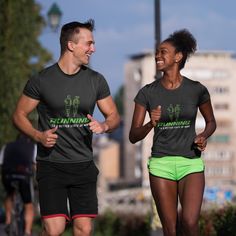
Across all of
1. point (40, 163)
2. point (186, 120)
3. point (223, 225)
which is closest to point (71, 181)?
point (40, 163)

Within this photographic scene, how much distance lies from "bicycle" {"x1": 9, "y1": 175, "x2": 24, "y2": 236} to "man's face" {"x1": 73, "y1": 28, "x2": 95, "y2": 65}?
23.2 feet

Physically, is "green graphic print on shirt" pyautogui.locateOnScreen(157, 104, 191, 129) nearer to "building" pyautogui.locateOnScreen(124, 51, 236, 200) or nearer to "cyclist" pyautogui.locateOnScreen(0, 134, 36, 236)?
"cyclist" pyautogui.locateOnScreen(0, 134, 36, 236)

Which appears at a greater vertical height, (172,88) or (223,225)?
(172,88)

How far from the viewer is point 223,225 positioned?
12.6 m

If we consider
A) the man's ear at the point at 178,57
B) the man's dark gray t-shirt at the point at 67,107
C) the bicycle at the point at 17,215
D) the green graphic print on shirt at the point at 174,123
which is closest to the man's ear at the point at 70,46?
the man's dark gray t-shirt at the point at 67,107

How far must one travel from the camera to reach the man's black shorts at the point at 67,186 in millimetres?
7512

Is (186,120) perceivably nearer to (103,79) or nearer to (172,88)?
(172,88)

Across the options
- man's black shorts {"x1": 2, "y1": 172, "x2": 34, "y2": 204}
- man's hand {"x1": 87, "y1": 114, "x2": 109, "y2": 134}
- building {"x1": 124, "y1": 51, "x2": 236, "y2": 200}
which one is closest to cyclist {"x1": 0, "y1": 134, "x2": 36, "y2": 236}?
man's black shorts {"x1": 2, "y1": 172, "x2": 34, "y2": 204}

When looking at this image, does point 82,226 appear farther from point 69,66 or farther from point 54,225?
point 69,66

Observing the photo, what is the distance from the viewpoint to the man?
294 inches

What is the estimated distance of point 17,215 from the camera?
47.9ft

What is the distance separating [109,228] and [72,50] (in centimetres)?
1255

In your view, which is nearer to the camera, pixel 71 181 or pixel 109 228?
pixel 71 181

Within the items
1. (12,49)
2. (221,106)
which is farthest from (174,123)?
(221,106)
